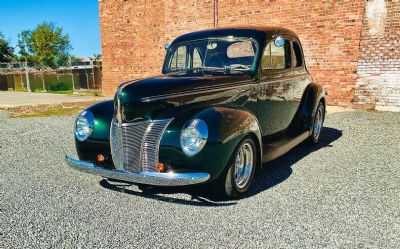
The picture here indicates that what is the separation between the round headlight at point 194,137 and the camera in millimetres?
2977

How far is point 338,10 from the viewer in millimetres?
8883

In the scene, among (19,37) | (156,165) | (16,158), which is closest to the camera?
(156,165)

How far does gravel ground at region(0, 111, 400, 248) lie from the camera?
266 cm

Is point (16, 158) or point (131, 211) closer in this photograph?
point (131, 211)

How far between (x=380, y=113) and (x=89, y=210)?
24.5 feet

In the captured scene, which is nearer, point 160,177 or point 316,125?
point 160,177

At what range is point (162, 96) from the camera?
3.21 metres

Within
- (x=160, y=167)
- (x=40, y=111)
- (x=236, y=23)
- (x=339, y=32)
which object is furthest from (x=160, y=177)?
(x=40, y=111)

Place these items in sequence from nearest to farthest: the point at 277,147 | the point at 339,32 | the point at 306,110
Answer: the point at 277,147 → the point at 306,110 → the point at 339,32

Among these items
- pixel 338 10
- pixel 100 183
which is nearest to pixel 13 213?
pixel 100 183

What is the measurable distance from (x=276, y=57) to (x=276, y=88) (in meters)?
0.42

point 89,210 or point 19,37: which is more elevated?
point 19,37

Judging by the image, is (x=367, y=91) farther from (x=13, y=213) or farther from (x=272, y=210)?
(x=13, y=213)

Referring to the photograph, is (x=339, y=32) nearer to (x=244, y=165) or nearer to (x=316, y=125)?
(x=316, y=125)
